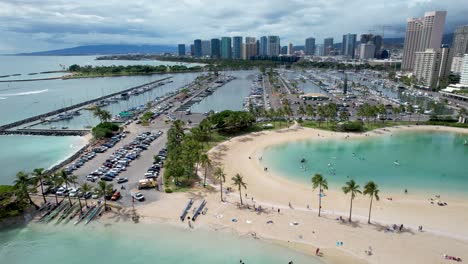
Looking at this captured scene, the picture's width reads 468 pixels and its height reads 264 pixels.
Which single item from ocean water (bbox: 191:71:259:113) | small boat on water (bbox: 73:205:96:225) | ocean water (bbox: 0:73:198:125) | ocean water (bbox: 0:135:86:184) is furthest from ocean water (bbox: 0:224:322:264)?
ocean water (bbox: 0:73:198:125)

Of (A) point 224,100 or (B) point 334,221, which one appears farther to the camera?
(A) point 224,100

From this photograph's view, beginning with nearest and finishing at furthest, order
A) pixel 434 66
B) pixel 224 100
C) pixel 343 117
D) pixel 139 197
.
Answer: pixel 139 197 → pixel 343 117 → pixel 224 100 → pixel 434 66

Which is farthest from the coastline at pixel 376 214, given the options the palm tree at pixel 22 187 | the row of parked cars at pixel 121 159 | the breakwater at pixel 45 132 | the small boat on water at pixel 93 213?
the breakwater at pixel 45 132

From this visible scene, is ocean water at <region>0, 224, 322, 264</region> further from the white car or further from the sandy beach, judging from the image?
the white car

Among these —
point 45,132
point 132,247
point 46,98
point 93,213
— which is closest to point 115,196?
point 93,213

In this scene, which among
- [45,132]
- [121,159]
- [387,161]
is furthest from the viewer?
→ [45,132]

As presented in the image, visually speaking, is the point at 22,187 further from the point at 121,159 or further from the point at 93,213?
the point at 121,159

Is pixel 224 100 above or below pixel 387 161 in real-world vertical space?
above
